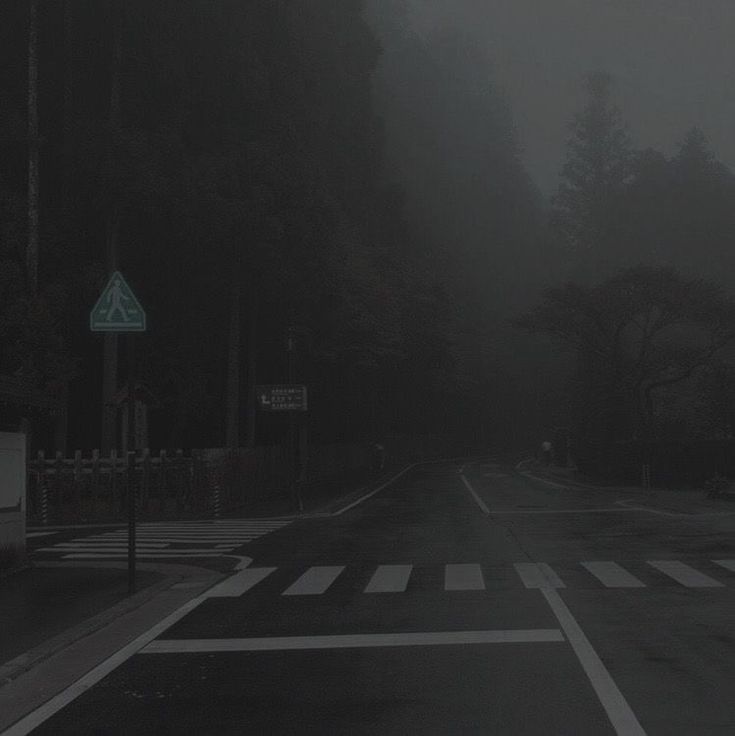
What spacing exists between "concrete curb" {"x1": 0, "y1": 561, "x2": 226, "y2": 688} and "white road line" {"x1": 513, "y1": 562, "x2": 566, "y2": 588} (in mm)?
3954

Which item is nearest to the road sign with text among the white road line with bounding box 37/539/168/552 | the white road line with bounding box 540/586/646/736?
the white road line with bounding box 37/539/168/552

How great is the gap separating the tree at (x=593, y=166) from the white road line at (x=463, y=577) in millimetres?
92450

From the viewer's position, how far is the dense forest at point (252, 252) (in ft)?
118

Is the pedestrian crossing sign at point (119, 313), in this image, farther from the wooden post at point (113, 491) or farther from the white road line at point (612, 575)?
the wooden post at point (113, 491)

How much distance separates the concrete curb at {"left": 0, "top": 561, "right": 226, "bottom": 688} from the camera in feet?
32.3

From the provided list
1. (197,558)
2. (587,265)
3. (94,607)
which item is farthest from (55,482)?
(587,265)

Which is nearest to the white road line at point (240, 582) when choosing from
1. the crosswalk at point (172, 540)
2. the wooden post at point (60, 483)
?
the crosswalk at point (172, 540)

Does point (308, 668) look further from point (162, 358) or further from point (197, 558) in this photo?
point (162, 358)

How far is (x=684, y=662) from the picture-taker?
949 centimetres

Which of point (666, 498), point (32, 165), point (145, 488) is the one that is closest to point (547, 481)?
point (666, 498)

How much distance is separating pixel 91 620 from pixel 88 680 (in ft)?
9.54

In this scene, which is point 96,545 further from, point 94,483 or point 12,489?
point 94,483

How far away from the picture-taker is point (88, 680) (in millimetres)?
9414

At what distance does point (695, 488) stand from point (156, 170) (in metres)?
20.6
